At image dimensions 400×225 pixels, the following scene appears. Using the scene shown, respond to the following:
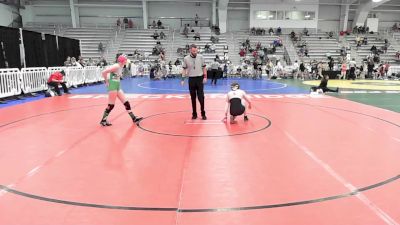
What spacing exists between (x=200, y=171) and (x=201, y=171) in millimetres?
13

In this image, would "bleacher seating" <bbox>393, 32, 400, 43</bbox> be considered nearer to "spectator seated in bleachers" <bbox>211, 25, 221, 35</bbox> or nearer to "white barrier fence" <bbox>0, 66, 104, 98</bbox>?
"spectator seated in bleachers" <bbox>211, 25, 221, 35</bbox>

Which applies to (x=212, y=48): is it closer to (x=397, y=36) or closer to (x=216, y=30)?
(x=216, y=30)

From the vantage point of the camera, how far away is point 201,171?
13.4 ft

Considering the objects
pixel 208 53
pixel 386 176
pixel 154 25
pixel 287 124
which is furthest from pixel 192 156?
pixel 154 25

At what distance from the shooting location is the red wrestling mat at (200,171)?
9.79 feet

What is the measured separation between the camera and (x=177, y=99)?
11.0 metres

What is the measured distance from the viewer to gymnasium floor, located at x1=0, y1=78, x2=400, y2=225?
2984 millimetres

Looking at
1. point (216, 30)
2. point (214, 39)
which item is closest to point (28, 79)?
point (214, 39)

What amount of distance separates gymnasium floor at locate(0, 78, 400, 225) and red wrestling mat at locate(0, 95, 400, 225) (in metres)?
0.01

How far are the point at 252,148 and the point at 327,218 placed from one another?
2215mm

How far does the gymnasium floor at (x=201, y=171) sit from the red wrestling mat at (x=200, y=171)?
15mm

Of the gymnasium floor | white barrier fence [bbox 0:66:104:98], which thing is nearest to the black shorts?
the gymnasium floor

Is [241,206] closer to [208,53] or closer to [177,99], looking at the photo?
[177,99]

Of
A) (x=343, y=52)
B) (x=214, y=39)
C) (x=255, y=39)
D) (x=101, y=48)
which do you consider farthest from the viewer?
(x=255, y=39)
